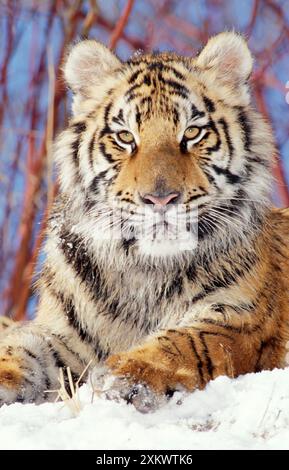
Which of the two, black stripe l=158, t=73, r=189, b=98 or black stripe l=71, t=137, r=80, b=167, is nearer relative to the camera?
black stripe l=158, t=73, r=189, b=98

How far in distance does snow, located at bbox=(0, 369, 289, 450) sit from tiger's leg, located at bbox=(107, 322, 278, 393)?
0.28 ft

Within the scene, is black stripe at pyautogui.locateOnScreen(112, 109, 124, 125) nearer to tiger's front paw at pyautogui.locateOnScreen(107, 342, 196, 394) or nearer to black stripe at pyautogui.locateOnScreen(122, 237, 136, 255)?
black stripe at pyautogui.locateOnScreen(122, 237, 136, 255)

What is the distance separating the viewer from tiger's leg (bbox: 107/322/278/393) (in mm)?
2967

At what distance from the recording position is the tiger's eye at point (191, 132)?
3765 millimetres

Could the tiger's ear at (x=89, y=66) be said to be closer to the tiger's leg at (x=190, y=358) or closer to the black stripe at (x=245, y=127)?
the black stripe at (x=245, y=127)

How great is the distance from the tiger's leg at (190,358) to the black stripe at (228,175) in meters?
0.72

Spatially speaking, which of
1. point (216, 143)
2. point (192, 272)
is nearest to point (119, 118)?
point (216, 143)

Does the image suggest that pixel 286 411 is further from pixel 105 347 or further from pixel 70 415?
pixel 105 347

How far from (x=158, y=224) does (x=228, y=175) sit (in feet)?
1.69

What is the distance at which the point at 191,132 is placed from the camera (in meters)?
3.78

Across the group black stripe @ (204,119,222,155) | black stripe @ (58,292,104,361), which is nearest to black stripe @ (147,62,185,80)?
black stripe @ (204,119,222,155)

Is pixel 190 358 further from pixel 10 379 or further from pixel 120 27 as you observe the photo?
pixel 120 27

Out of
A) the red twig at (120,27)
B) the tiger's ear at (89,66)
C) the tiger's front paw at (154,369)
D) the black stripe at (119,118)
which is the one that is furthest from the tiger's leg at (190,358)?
the red twig at (120,27)

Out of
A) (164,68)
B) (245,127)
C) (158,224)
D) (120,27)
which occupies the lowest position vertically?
(158,224)
